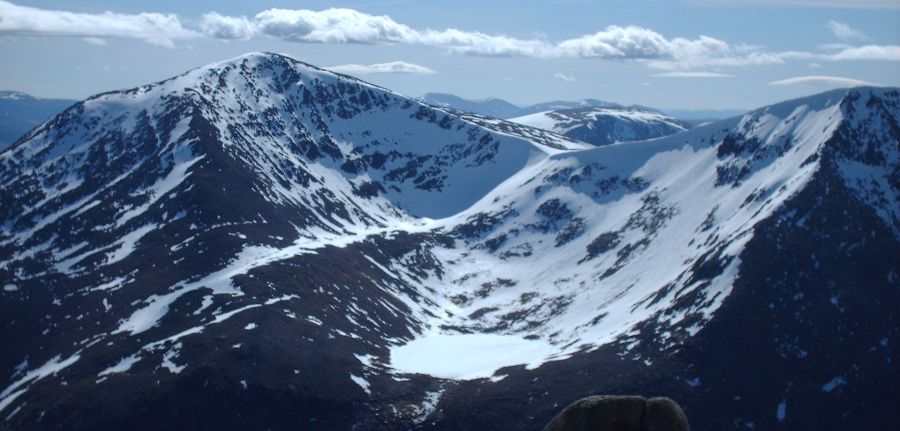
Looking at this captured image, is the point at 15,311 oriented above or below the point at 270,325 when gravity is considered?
below

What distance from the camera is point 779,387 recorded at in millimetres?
146875

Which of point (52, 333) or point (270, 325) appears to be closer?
point (270, 325)

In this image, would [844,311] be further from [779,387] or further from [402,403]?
[402,403]

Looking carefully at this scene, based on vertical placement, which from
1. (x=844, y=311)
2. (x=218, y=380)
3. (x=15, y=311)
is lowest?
(x=15, y=311)

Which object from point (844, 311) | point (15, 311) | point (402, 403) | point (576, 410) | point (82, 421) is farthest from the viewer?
point (15, 311)

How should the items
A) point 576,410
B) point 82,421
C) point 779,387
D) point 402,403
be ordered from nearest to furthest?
point 576,410
point 82,421
point 402,403
point 779,387

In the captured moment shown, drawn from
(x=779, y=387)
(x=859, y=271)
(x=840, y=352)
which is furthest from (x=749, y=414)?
(x=859, y=271)

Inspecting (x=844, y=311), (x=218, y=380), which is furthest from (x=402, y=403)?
(x=844, y=311)

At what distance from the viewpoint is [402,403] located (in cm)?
13800

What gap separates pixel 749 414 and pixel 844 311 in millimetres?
39350

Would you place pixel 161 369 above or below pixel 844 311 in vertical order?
below

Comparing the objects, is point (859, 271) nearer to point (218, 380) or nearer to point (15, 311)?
Result: point (218, 380)

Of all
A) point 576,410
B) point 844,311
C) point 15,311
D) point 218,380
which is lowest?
point 15,311

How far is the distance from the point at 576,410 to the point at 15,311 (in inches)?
7800
